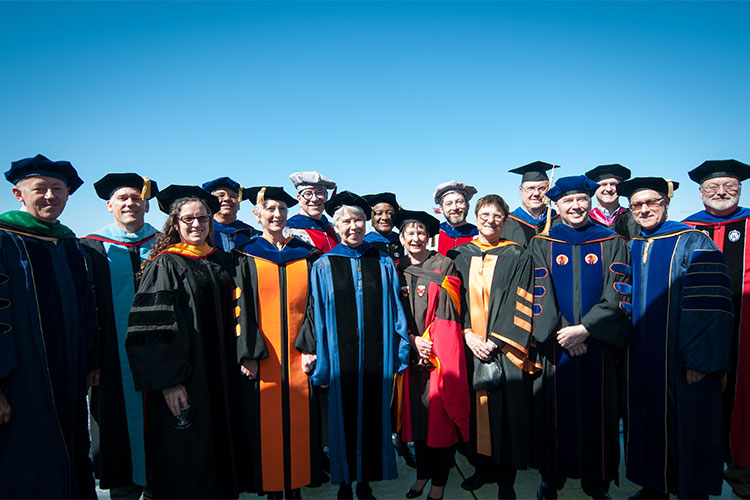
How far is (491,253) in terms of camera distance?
3113 millimetres

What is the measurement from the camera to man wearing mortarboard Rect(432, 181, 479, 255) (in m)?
3.96

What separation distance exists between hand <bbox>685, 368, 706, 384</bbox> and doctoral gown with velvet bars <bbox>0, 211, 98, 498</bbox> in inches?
166

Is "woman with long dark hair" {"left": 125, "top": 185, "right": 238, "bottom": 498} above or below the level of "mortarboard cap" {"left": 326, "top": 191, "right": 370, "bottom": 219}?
below

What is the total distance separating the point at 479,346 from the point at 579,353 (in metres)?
0.74

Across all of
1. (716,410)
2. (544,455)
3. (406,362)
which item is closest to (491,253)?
(406,362)

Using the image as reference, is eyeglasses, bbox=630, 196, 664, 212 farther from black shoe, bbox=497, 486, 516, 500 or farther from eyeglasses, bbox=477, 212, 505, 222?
black shoe, bbox=497, 486, 516, 500

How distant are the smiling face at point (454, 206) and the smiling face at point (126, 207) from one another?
2744 millimetres

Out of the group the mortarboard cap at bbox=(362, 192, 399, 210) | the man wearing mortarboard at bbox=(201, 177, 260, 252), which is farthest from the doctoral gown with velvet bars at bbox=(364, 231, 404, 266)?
the man wearing mortarboard at bbox=(201, 177, 260, 252)

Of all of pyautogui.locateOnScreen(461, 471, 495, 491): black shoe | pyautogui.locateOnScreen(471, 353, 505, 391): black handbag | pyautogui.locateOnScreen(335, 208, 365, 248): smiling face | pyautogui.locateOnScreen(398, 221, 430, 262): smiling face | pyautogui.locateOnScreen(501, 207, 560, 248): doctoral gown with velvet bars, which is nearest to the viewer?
pyautogui.locateOnScreen(471, 353, 505, 391): black handbag

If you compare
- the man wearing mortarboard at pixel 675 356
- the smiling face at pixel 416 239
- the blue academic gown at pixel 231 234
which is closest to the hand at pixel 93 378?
the blue academic gown at pixel 231 234

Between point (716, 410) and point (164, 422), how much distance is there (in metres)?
3.79

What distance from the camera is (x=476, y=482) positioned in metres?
3.28

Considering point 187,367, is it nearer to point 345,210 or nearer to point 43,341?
point 43,341

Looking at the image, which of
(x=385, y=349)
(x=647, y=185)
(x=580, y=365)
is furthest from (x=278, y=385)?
(x=647, y=185)
